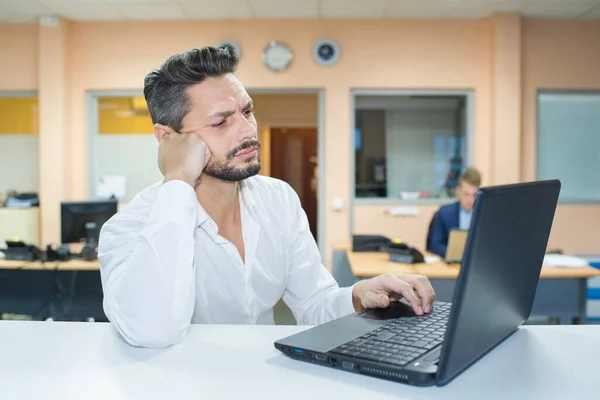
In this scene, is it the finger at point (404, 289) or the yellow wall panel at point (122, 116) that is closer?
the finger at point (404, 289)

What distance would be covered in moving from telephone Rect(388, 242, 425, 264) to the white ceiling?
97.3 inches

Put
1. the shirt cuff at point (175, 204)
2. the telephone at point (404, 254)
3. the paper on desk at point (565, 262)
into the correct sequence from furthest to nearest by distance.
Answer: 1. the telephone at point (404, 254)
2. the paper on desk at point (565, 262)
3. the shirt cuff at point (175, 204)

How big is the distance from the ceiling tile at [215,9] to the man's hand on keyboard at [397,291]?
436 centimetres

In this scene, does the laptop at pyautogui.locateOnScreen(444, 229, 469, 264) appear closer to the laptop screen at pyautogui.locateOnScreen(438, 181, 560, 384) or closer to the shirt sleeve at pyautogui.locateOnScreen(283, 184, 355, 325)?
the shirt sleeve at pyautogui.locateOnScreen(283, 184, 355, 325)

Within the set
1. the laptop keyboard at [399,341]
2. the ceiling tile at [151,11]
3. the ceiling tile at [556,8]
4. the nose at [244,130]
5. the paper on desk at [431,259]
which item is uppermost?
the ceiling tile at [556,8]

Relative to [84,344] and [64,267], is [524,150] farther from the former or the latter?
[84,344]

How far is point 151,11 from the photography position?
5266 mm

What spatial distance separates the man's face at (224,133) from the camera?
144cm

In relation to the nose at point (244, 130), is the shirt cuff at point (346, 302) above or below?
below

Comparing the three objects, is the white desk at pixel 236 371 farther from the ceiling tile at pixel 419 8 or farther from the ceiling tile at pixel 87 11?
the ceiling tile at pixel 87 11

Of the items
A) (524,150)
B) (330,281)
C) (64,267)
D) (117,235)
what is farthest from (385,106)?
(117,235)

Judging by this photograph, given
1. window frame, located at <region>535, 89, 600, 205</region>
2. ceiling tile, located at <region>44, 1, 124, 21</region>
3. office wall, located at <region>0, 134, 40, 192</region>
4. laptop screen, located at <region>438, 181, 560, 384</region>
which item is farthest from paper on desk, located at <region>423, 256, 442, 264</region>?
office wall, located at <region>0, 134, 40, 192</region>

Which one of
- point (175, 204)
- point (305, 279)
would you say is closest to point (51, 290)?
point (305, 279)

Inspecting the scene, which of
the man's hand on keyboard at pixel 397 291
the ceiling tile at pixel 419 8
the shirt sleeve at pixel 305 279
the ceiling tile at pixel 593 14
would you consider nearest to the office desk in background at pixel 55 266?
the shirt sleeve at pixel 305 279
